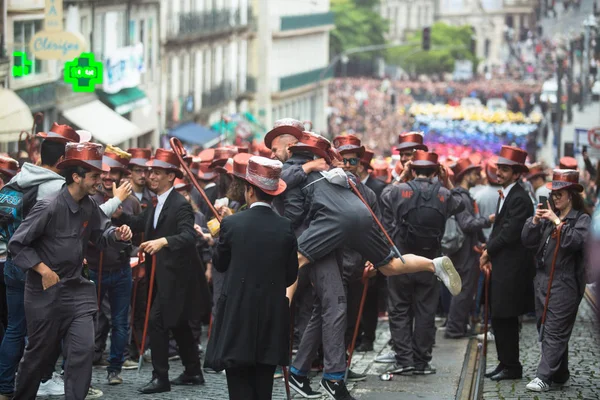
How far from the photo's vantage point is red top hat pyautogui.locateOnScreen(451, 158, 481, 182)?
15062 millimetres

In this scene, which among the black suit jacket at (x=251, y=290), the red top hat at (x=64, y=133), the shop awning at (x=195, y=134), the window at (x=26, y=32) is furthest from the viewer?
the shop awning at (x=195, y=134)

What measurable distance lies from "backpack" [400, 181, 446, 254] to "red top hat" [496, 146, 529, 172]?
0.62 metres

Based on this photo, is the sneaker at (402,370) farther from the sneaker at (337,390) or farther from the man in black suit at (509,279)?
the sneaker at (337,390)

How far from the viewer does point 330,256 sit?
999 cm

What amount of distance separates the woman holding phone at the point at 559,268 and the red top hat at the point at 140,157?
353 centimetres

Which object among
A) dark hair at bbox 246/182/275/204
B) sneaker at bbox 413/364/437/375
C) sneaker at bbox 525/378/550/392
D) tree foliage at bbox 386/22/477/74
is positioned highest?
dark hair at bbox 246/182/275/204

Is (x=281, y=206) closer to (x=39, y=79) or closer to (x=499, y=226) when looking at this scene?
(x=499, y=226)

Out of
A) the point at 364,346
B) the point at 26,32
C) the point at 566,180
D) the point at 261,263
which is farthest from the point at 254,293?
the point at 26,32

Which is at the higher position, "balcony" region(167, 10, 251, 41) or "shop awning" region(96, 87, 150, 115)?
"balcony" region(167, 10, 251, 41)

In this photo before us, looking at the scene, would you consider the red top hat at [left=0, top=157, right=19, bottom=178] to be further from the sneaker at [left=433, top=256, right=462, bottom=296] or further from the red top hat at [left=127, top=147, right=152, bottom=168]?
the sneaker at [left=433, top=256, right=462, bottom=296]

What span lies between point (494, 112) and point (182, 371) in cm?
5667

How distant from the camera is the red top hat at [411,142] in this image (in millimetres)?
12664

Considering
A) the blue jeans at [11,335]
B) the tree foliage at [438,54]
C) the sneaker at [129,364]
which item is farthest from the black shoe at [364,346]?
the tree foliage at [438,54]

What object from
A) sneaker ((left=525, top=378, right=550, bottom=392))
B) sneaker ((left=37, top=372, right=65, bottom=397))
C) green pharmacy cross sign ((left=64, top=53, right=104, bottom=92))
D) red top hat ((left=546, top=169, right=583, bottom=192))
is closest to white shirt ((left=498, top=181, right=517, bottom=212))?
red top hat ((left=546, top=169, right=583, bottom=192))
